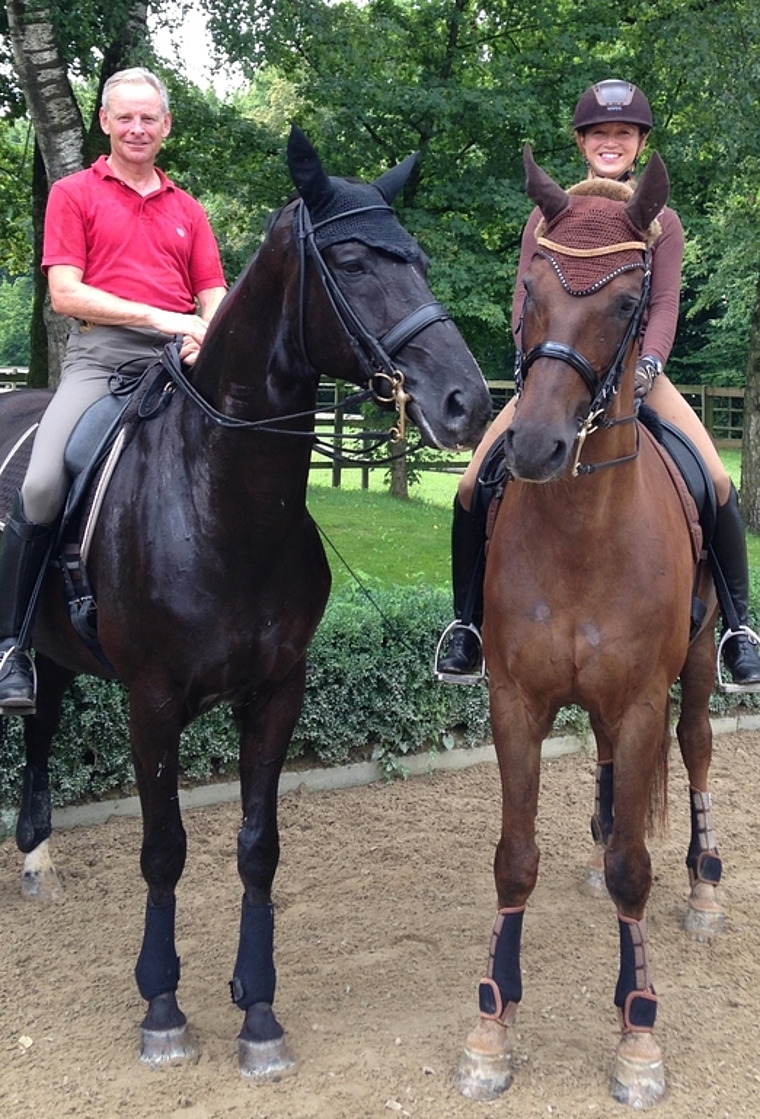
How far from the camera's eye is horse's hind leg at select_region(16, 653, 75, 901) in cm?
488

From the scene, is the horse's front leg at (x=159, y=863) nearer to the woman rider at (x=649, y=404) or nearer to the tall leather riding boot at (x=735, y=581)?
the woman rider at (x=649, y=404)

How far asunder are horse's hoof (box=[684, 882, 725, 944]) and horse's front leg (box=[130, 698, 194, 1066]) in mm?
2282

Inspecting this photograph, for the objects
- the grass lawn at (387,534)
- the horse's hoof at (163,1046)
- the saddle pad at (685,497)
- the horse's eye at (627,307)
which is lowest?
the horse's hoof at (163,1046)

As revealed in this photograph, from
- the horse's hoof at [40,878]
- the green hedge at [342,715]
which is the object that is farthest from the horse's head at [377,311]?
the horse's hoof at [40,878]

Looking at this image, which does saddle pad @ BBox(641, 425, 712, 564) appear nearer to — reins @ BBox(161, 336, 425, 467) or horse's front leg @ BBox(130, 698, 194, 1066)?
reins @ BBox(161, 336, 425, 467)

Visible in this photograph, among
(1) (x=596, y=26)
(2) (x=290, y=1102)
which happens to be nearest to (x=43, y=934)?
(2) (x=290, y=1102)

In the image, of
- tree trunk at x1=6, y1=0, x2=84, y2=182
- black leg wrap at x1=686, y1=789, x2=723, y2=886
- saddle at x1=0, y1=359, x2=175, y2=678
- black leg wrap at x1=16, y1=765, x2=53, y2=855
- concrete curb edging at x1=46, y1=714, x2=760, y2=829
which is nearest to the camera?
saddle at x1=0, y1=359, x2=175, y2=678

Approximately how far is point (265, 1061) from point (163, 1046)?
0.36m

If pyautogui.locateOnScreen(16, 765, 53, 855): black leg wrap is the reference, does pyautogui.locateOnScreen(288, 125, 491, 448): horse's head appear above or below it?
above

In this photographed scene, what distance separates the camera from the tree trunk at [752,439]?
14516mm

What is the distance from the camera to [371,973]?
416 centimetres

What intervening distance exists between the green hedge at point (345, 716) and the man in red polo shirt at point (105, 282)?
58.1 inches

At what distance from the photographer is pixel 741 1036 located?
148 inches

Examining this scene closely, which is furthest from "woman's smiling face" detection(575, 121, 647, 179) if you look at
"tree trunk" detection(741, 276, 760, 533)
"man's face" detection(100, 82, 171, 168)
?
"tree trunk" detection(741, 276, 760, 533)
